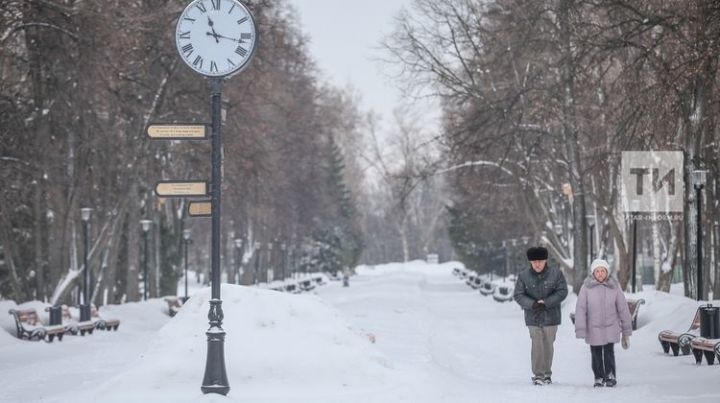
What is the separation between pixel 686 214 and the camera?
25.5 meters

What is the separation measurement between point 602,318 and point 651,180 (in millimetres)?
20947

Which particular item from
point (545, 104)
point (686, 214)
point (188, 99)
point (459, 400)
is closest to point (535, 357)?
point (459, 400)

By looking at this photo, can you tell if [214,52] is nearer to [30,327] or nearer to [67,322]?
[30,327]

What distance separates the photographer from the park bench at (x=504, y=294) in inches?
1735

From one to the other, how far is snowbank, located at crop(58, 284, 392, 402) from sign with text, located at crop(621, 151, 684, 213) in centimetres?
1657

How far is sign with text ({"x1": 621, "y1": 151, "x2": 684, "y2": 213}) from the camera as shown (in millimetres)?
32812

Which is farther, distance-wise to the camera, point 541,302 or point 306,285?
point 306,285

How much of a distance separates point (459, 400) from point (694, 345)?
5.93 m

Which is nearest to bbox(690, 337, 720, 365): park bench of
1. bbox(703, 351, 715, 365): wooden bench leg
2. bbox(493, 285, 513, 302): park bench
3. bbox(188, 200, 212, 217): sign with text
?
bbox(703, 351, 715, 365): wooden bench leg

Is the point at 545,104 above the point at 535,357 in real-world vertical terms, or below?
above

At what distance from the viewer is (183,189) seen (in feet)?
42.9

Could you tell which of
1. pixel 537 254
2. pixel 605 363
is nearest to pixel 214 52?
pixel 537 254

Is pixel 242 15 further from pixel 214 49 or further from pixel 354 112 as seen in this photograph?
pixel 354 112

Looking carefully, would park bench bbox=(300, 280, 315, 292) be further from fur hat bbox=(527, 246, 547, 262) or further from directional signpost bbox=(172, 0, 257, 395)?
directional signpost bbox=(172, 0, 257, 395)
